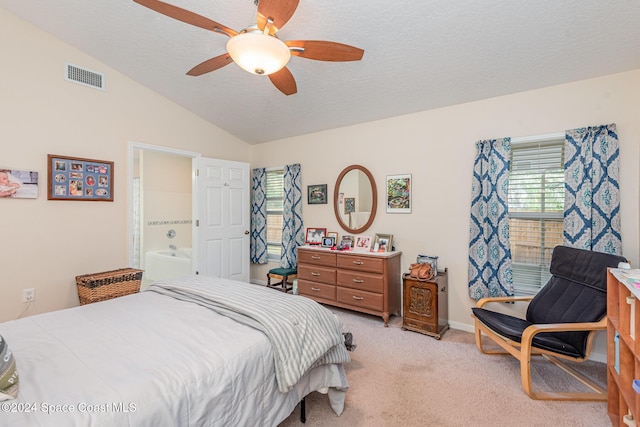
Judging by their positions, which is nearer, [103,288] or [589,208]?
[589,208]

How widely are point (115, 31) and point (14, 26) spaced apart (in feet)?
3.19

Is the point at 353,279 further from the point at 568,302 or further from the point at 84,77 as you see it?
the point at 84,77

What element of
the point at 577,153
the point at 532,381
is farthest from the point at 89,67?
the point at 532,381

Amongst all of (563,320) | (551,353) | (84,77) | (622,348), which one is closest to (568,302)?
(563,320)

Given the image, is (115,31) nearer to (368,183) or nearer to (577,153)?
(368,183)

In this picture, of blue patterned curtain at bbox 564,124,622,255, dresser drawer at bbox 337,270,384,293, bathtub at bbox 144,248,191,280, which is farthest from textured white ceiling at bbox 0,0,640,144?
bathtub at bbox 144,248,191,280

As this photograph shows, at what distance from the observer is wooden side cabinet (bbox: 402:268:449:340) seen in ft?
9.77

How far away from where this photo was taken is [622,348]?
170cm

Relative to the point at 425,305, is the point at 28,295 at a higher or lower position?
higher

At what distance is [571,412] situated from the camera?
191 centimetres

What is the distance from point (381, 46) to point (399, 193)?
1.65 meters

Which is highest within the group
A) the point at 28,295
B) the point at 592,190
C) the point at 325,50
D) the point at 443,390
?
the point at 325,50

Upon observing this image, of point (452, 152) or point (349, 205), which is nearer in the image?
point (452, 152)

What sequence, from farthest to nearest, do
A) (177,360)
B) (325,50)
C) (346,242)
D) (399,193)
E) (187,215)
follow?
(187,215) → (346,242) → (399,193) → (325,50) → (177,360)
